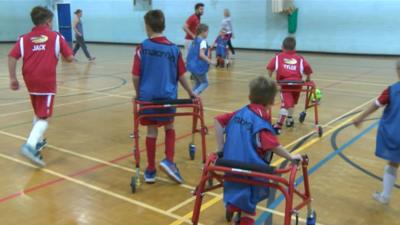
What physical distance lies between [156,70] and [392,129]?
197 centimetres

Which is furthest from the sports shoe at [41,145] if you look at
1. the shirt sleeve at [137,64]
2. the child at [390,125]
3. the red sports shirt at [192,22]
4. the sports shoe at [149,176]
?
the red sports shirt at [192,22]

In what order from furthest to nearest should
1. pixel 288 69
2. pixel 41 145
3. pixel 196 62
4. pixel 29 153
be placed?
1. pixel 196 62
2. pixel 288 69
3. pixel 41 145
4. pixel 29 153

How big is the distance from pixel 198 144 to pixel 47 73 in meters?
1.95

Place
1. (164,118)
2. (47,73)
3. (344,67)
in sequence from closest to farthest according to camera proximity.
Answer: (164,118) → (47,73) → (344,67)

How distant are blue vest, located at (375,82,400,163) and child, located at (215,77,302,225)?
1.21 meters

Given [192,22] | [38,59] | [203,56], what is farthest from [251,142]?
[192,22]

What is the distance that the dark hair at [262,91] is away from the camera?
262cm

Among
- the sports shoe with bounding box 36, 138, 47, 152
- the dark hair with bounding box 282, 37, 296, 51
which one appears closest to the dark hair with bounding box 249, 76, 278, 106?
the sports shoe with bounding box 36, 138, 47, 152

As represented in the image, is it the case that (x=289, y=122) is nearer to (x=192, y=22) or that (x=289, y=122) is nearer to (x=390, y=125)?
(x=390, y=125)

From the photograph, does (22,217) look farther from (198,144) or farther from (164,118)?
(198,144)

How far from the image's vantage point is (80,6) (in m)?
24.3

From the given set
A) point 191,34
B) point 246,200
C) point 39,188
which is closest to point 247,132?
point 246,200

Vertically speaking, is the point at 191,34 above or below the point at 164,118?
above

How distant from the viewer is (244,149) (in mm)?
2541
